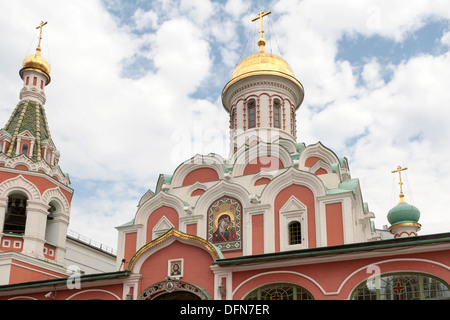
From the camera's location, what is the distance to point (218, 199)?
1474 centimetres

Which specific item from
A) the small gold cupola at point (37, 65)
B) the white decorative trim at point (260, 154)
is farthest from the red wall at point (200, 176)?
the small gold cupola at point (37, 65)

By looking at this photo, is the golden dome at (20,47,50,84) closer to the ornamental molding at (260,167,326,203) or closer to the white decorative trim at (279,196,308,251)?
the ornamental molding at (260,167,326,203)

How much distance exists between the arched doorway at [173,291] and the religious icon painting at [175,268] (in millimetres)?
201

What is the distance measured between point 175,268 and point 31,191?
7.15 meters

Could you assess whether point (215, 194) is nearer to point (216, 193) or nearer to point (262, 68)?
point (216, 193)

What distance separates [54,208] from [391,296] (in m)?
11.4

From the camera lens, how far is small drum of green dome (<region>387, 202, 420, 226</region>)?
800 inches

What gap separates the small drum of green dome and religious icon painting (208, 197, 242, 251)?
8.64m

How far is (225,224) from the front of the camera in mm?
14328

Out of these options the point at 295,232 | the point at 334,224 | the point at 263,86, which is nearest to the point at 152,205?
the point at 295,232

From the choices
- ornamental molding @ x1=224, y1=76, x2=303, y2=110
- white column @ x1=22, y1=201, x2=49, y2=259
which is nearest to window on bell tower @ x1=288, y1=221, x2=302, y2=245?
ornamental molding @ x1=224, y1=76, x2=303, y2=110

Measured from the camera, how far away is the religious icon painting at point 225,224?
1398 centimetres
